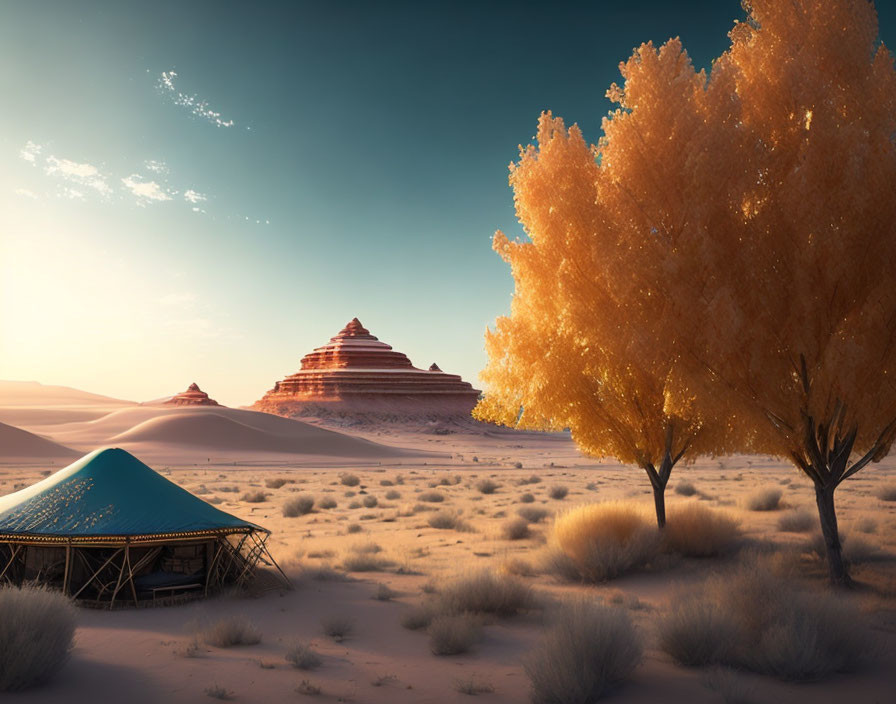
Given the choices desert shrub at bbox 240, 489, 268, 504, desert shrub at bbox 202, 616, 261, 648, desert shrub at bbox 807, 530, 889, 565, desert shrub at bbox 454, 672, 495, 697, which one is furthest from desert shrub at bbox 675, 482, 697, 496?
desert shrub at bbox 202, 616, 261, 648

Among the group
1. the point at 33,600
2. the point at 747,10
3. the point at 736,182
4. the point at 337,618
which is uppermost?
the point at 747,10

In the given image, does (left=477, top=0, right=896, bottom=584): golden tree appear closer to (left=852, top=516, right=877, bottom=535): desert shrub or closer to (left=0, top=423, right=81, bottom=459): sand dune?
(left=852, top=516, right=877, bottom=535): desert shrub

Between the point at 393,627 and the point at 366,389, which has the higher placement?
the point at 366,389

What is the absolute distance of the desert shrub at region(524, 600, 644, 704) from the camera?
22.2 feet

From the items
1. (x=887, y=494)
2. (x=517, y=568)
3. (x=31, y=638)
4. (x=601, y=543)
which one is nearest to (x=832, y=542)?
(x=601, y=543)

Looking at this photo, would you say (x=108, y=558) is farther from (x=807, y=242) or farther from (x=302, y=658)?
(x=807, y=242)

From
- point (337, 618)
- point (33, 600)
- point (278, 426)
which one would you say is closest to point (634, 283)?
point (337, 618)

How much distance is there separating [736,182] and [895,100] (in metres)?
2.66

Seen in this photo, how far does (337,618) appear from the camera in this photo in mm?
9789

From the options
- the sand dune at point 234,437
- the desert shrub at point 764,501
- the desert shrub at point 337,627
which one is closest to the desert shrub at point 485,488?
the desert shrub at point 764,501

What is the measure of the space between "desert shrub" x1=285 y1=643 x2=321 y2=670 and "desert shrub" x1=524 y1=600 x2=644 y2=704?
2.71 m

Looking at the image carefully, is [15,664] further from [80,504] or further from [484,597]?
[484,597]

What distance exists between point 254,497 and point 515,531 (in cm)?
1343

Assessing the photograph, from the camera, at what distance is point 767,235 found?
420 inches
